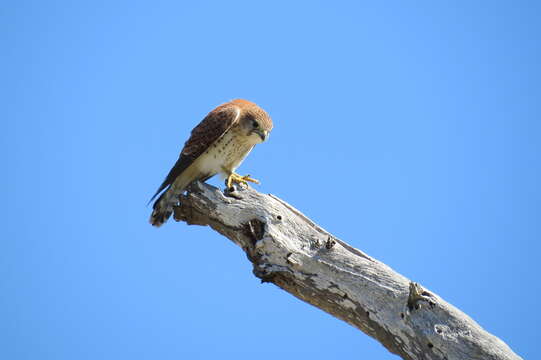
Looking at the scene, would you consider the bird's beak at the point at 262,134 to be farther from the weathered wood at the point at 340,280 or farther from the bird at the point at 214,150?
the weathered wood at the point at 340,280

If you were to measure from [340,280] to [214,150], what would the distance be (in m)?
1.80

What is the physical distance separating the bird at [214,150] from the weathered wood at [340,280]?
46 centimetres

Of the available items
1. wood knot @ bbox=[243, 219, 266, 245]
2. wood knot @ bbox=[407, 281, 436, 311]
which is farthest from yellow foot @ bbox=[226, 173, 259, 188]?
wood knot @ bbox=[407, 281, 436, 311]

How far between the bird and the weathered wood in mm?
456

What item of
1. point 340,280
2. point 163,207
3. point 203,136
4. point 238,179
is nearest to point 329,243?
point 340,280

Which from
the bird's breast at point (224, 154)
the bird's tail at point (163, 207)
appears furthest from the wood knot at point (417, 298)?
the bird's tail at point (163, 207)

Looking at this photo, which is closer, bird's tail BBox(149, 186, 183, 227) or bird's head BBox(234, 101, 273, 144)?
bird's tail BBox(149, 186, 183, 227)

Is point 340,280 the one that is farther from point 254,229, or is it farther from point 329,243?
point 254,229

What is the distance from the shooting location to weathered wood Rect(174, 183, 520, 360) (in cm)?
316

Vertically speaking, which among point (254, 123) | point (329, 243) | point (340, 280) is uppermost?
point (254, 123)

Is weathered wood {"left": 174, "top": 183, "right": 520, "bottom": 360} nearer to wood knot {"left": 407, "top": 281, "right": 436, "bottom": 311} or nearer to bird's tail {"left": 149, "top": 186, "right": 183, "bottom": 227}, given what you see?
wood knot {"left": 407, "top": 281, "right": 436, "bottom": 311}

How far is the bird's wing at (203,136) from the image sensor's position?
4.65 meters

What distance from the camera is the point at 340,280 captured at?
354cm

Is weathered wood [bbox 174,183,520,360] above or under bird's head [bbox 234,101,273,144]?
under
